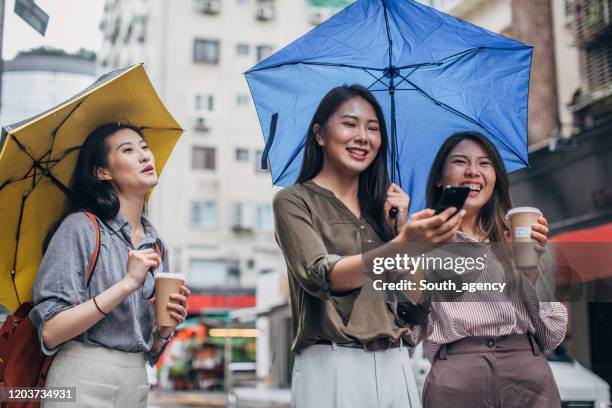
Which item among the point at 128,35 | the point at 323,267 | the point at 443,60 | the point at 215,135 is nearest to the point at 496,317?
the point at 323,267

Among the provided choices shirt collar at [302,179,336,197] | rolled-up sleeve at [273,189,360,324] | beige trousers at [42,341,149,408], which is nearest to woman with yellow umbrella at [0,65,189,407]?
beige trousers at [42,341,149,408]

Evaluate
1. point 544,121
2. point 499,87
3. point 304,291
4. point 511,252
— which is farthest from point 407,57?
point 544,121

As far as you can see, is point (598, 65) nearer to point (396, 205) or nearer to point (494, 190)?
point (494, 190)

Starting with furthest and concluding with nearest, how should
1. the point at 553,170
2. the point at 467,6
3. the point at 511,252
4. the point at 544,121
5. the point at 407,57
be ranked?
the point at 467,6 → the point at 544,121 → the point at 553,170 → the point at 407,57 → the point at 511,252

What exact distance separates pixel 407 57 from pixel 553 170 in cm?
1230

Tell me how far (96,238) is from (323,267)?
95 cm

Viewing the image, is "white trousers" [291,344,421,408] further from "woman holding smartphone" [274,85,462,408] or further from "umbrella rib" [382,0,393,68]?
"umbrella rib" [382,0,393,68]

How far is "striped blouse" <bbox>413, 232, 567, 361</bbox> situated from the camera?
2.96 m

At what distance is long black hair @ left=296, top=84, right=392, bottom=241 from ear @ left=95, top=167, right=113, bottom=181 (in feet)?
2.64

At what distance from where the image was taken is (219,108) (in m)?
33.8

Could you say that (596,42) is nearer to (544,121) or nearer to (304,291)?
(544,121)

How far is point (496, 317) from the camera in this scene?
2961 millimetres

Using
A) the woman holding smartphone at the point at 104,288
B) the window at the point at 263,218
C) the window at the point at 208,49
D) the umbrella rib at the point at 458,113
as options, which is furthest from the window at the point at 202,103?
the woman holding smartphone at the point at 104,288

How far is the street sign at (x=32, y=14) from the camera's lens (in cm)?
428
